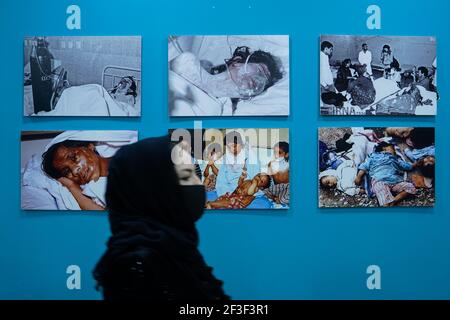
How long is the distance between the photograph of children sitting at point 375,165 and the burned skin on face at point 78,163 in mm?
942

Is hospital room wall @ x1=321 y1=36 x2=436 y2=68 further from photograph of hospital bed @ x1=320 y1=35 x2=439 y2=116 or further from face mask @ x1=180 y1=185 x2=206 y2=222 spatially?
face mask @ x1=180 y1=185 x2=206 y2=222

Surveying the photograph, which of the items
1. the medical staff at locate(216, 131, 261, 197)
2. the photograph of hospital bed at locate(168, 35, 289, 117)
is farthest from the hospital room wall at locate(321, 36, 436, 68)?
the medical staff at locate(216, 131, 261, 197)

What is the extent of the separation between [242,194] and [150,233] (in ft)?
3.47

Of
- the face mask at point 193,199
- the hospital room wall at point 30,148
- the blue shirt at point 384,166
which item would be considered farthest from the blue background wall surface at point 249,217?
the face mask at point 193,199

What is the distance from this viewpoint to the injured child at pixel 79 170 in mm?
1911

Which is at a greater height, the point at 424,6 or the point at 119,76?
the point at 424,6

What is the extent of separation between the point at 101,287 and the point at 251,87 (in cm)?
119

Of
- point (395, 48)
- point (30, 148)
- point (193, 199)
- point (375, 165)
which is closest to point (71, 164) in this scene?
point (30, 148)

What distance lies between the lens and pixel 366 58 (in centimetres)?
193

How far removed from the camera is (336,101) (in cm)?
192

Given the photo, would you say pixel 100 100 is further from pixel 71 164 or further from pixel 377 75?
pixel 377 75
